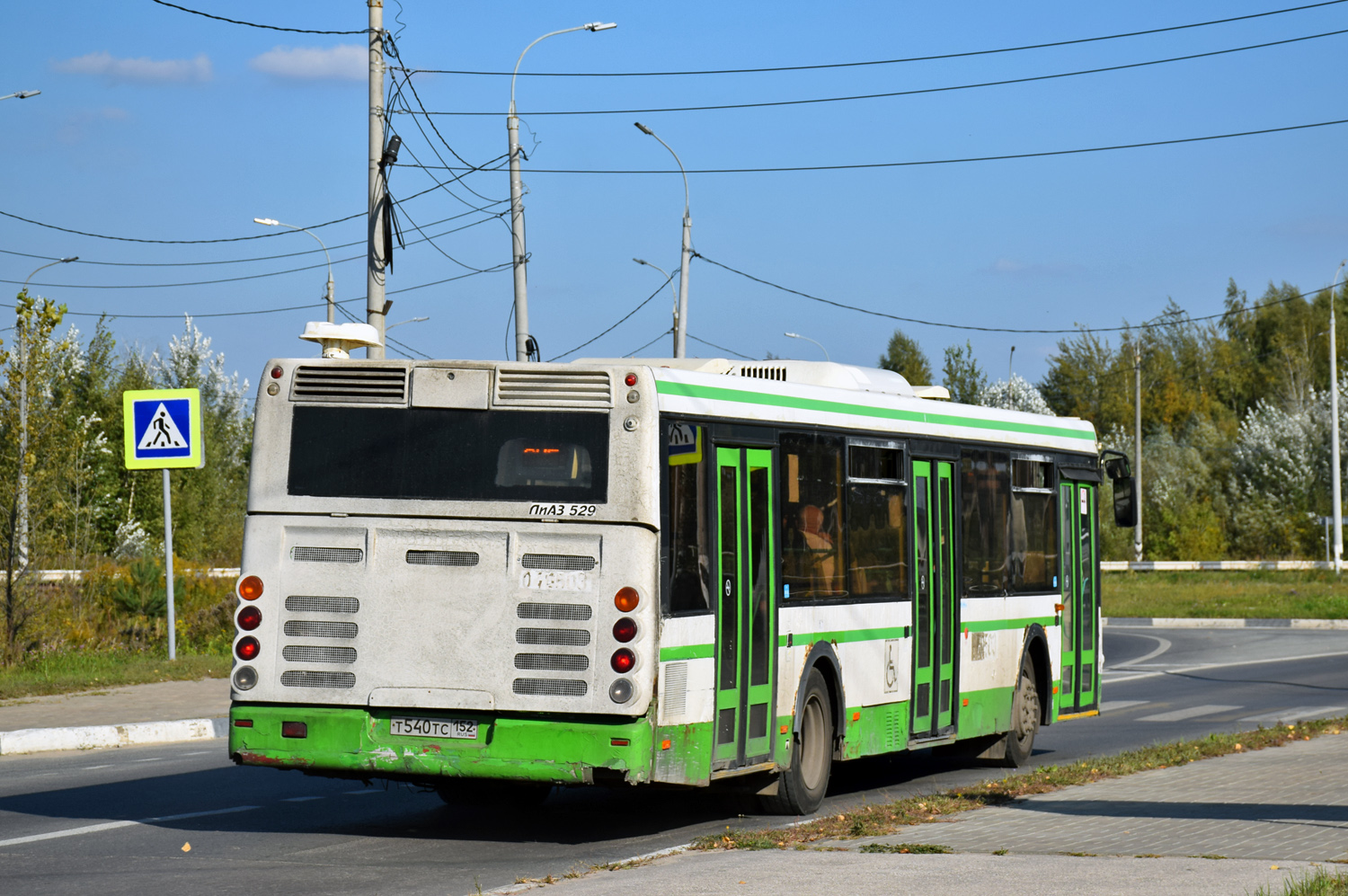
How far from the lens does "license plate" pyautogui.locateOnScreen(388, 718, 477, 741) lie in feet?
31.0

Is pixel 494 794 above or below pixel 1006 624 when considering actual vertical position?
below

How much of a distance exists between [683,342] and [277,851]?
75.6ft

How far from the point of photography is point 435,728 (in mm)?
9516

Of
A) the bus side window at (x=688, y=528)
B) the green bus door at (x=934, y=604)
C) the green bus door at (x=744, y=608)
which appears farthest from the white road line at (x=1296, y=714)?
the bus side window at (x=688, y=528)

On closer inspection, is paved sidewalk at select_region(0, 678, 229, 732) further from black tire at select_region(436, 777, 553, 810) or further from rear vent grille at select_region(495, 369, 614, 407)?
rear vent grille at select_region(495, 369, 614, 407)

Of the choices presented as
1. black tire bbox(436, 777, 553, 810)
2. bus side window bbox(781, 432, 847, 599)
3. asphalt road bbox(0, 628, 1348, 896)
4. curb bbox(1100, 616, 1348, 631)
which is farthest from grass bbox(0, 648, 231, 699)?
curb bbox(1100, 616, 1348, 631)

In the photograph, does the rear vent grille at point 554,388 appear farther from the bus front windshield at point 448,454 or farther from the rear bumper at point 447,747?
the rear bumper at point 447,747

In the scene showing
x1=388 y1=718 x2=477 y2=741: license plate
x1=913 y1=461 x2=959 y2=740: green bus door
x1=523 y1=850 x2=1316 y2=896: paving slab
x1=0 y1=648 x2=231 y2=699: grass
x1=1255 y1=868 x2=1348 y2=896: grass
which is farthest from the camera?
x1=0 y1=648 x2=231 y2=699: grass

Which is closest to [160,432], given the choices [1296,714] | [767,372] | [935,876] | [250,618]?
[767,372]

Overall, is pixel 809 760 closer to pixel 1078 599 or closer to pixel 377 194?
pixel 1078 599

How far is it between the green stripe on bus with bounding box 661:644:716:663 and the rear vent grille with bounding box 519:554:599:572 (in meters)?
0.65

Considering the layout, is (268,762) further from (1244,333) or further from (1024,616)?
(1244,333)

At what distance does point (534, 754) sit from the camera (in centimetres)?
935

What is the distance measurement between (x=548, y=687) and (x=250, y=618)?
6.14 feet
